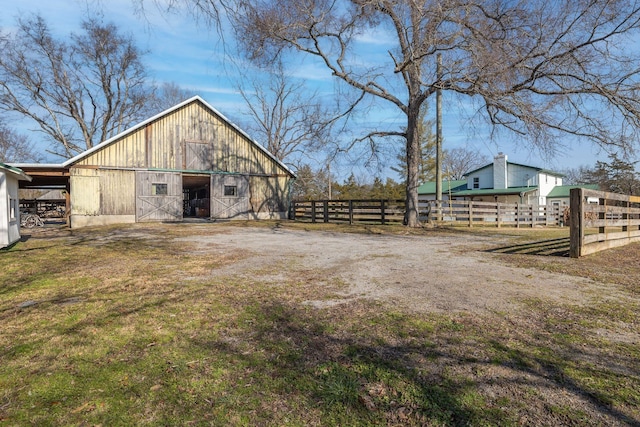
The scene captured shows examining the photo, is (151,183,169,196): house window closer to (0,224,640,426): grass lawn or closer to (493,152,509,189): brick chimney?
(0,224,640,426): grass lawn

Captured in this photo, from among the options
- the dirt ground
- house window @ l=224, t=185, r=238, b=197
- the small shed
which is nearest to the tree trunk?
the dirt ground

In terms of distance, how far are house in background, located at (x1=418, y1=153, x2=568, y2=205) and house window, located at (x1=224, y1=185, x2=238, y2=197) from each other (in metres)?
22.8

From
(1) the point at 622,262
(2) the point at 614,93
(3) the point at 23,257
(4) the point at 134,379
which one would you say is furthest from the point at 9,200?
(2) the point at 614,93

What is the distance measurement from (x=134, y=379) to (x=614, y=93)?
1466 cm

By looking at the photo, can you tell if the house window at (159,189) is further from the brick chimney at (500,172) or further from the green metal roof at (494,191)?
the brick chimney at (500,172)

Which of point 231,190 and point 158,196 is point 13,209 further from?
point 231,190

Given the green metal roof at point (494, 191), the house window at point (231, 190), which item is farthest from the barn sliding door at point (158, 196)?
the green metal roof at point (494, 191)

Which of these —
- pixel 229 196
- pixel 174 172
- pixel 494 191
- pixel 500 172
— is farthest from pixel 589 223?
pixel 500 172

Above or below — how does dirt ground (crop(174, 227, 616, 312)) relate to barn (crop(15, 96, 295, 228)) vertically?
below

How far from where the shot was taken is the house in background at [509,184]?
34281 mm

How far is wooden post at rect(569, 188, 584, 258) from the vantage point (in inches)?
278

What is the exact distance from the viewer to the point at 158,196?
19.6m

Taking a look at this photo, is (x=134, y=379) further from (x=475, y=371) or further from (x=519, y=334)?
(x=519, y=334)

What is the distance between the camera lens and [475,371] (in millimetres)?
2502
